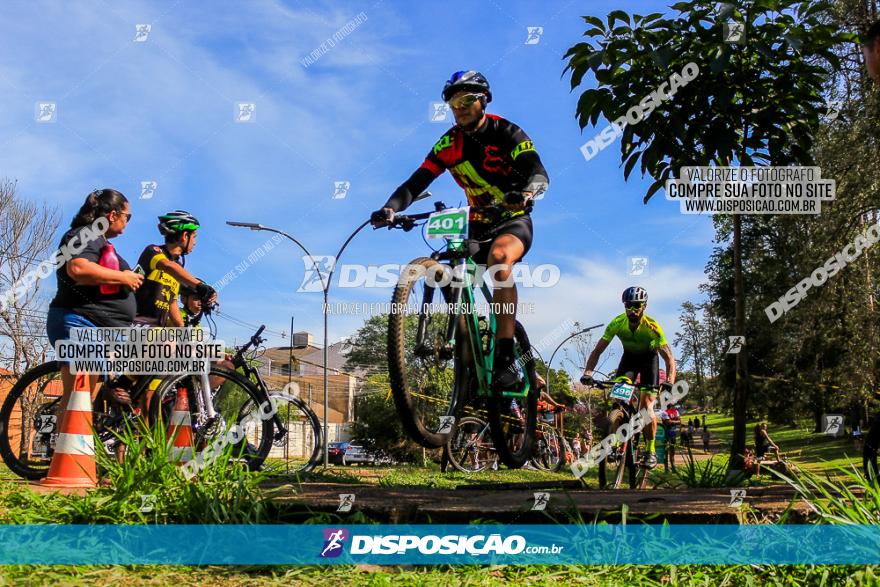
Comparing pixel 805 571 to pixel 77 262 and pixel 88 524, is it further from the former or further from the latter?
pixel 77 262

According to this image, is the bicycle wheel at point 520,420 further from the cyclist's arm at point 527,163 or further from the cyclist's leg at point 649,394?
the cyclist's leg at point 649,394

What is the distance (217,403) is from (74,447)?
1663mm

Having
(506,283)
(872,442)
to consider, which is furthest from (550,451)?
(506,283)

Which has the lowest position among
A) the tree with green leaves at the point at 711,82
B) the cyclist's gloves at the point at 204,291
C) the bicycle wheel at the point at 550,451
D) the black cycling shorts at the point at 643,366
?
the bicycle wheel at the point at 550,451

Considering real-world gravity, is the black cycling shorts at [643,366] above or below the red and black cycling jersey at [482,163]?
below

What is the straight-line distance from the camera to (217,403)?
6781 mm

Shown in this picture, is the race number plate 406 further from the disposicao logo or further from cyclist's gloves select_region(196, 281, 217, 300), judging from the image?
the disposicao logo

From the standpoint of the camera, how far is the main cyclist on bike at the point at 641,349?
8477 millimetres

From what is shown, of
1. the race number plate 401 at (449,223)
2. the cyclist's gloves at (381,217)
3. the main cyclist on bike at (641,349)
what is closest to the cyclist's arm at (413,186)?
the cyclist's gloves at (381,217)

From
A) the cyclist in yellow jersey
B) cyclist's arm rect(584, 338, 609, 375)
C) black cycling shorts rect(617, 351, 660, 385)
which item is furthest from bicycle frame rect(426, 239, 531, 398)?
black cycling shorts rect(617, 351, 660, 385)

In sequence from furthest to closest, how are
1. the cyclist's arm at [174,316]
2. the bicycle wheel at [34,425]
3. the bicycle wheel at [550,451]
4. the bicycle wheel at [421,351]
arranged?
1. the bicycle wheel at [550,451]
2. the cyclist's arm at [174,316]
3. the bicycle wheel at [34,425]
4. the bicycle wheel at [421,351]

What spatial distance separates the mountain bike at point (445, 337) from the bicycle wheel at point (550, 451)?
37.4 feet

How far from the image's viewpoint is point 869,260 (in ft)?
81.0

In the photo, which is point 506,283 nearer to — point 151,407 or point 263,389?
point 263,389
